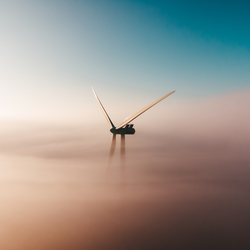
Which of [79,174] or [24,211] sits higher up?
[79,174]

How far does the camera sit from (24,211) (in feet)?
188

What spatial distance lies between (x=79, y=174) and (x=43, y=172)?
3012cm

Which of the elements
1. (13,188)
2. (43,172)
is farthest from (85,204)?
(43,172)

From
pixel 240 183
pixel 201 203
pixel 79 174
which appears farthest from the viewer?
pixel 79 174

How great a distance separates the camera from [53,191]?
77938mm

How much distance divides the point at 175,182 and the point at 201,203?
26.6 meters

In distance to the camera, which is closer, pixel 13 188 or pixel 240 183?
pixel 13 188

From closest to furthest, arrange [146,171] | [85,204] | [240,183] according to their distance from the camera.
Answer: [85,204], [240,183], [146,171]

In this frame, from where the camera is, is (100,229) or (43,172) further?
(43,172)

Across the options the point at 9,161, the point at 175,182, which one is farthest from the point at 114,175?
the point at 9,161

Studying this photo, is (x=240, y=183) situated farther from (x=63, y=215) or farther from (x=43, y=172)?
(x=43, y=172)

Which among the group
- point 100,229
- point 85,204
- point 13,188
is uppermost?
point 13,188

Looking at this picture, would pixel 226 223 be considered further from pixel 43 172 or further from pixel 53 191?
pixel 43 172

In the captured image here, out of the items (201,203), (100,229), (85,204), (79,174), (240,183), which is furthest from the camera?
(79,174)
